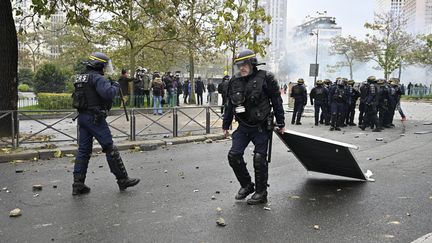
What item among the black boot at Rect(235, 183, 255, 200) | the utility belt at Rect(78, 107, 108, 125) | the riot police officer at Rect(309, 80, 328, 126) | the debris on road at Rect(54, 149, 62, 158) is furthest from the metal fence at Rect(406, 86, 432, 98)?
the utility belt at Rect(78, 107, 108, 125)

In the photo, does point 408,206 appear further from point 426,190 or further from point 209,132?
point 209,132

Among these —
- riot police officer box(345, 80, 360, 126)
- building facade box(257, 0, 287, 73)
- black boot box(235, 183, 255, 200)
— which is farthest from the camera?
building facade box(257, 0, 287, 73)

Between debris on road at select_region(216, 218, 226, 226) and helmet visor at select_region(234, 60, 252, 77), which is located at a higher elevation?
helmet visor at select_region(234, 60, 252, 77)

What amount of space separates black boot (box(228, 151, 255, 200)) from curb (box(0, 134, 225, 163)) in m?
4.89

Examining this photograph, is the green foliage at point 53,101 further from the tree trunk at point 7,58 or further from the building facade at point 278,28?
the building facade at point 278,28

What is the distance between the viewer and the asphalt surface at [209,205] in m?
3.97

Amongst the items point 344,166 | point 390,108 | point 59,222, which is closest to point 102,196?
point 59,222

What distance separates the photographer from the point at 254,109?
4840 mm

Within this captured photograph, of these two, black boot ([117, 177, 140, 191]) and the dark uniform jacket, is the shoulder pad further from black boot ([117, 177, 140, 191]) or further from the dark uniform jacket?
the dark uniform jacket

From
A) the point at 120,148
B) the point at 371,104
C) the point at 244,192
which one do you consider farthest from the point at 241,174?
the point at 371,104

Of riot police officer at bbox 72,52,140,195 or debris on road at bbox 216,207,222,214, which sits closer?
debris on road at bbox 216,207,222,214

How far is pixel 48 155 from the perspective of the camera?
8.50m

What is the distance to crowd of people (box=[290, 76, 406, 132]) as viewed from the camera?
533 inches

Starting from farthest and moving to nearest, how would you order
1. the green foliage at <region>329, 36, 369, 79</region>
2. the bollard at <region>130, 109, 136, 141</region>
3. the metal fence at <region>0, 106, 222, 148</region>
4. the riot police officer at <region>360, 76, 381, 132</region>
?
the green foliage at <region>329, 36, 369, 79</region>, the riot police officer at <region>360, 76, 381, 132</region>, the bollard at <region>130, 109, 136, 141</region>, the metal fence at <region>0, 106, 222, 148</region>
